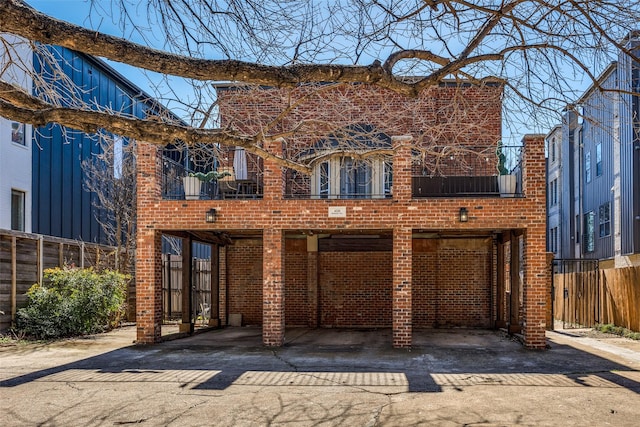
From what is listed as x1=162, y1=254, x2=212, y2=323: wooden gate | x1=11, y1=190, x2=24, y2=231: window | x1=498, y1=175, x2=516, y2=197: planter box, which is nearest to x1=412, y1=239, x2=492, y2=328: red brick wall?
x1=498, y1=175, x2=516, y2=197: planter box

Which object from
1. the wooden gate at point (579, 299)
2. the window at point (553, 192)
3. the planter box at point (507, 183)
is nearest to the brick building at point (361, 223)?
the planter box at point (507, 183)

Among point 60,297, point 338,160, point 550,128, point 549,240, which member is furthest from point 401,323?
point 549,240

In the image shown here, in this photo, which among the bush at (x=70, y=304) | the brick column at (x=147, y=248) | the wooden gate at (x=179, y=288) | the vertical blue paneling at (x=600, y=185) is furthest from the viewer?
the vertical blue paneling at (x=600, y=185)

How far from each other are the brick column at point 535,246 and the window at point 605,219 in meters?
11.8

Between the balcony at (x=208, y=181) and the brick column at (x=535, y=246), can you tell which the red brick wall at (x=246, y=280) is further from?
the brick column at (x=535, y=246)

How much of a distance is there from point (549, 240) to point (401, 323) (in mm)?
22669

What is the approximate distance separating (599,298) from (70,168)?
702 inches

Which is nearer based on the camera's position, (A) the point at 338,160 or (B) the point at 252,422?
(B) the point at 252,422

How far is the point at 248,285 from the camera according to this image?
1825cm

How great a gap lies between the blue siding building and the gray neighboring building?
50.5 ft

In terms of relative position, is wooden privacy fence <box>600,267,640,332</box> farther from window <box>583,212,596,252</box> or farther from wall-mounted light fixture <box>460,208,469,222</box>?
window <box>583,212,596,252</box>

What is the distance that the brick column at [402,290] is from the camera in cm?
1285

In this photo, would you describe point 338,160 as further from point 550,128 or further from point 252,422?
point 252,422

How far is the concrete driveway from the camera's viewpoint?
718 centimetres
